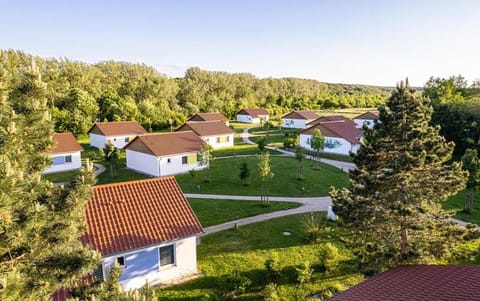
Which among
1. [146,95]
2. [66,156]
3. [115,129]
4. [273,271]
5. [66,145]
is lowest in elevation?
[273,271]

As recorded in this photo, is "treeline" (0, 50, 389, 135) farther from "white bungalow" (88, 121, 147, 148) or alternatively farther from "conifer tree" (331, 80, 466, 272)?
"conifer tree" (331, 80, 466, 272)

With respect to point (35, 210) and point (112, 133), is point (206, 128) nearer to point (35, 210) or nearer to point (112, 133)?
point (112, 133)

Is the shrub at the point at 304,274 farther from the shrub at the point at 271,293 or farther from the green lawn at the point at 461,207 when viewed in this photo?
the green lawn at the point at 461,207

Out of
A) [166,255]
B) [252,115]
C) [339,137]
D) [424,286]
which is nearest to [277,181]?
[339,137]

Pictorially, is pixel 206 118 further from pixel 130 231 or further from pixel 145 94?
pixel 130 231

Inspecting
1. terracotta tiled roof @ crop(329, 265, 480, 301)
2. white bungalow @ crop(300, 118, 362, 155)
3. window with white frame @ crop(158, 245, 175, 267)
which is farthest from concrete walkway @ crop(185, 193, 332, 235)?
white bungalow @ crop(300, 118, 362, 155)

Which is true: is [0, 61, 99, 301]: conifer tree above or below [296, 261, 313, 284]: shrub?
above
